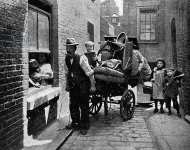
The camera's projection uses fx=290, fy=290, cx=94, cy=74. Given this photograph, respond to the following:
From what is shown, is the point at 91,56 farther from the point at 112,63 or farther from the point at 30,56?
the point at 30,56

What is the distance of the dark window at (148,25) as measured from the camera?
19.1m

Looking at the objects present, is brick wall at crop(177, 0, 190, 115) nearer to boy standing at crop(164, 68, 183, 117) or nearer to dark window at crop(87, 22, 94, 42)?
boy standing at crop(164, 68, 183, 117)

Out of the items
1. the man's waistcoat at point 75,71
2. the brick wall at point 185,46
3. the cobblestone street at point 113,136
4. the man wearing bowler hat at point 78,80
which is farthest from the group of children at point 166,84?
the man's waistcoat at point 75,71

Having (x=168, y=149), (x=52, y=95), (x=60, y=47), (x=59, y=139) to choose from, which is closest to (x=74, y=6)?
(x=60, y=47)

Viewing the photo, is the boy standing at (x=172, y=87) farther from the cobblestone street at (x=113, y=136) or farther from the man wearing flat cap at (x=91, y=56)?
the man wearing flat cap at (x=91, y=56)

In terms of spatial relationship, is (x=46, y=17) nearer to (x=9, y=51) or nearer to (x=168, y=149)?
(x=9, y=51)

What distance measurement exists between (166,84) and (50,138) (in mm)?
3957

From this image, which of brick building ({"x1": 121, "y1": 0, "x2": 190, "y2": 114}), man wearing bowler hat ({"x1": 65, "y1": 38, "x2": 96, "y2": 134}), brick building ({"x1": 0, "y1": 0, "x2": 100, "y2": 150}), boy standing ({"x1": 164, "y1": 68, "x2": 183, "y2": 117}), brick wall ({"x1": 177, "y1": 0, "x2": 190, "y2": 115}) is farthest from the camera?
brick building ({"x1": 121, "y1": 0, "x2": 190, "y2": 114})

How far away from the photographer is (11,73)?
188 inches

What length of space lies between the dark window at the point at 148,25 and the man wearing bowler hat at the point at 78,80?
1317 cm

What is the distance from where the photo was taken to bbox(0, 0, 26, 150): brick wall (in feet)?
14.6

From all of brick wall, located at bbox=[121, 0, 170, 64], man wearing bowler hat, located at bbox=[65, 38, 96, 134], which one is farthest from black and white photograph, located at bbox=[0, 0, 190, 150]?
brick wall, located at bbox=[121, 0, 170, 64]

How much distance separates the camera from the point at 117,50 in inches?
314

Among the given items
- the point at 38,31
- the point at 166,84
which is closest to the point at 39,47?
the point at 38,31
